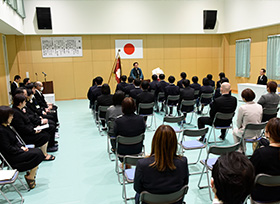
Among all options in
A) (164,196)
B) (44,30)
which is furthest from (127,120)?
(44,30)

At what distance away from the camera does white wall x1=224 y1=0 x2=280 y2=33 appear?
981 cm

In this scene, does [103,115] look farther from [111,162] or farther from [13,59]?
[13,59]

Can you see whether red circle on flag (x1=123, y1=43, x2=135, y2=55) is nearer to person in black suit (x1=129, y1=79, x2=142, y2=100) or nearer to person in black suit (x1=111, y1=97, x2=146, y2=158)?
person in black suit (x1=129, y1=79, x2=142, y2=100)

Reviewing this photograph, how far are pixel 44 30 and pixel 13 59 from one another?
1951 mm

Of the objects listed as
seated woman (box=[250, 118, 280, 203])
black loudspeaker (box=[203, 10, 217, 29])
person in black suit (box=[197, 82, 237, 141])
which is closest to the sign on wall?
black loudspeaker (box=[203, 10, 217, 29])

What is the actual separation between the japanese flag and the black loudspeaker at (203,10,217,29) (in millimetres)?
3341

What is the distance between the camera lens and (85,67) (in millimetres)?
12227

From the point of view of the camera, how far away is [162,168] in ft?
7.04

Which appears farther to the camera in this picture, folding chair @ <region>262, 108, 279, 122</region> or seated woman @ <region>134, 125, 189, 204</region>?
folding chair @ <region>262, 108, 279, 122</region>

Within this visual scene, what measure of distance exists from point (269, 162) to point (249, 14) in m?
10.4

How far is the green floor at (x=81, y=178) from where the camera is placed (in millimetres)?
3494

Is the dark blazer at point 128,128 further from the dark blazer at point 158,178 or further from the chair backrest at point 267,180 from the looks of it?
the chair backrest at point 267,180

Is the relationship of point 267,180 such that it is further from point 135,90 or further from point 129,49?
point 129,49

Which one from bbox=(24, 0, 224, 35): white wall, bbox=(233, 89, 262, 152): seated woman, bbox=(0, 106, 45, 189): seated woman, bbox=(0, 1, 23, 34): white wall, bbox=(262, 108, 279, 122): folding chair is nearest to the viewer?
bbox=(0, 106, 45, 189): seated woman
